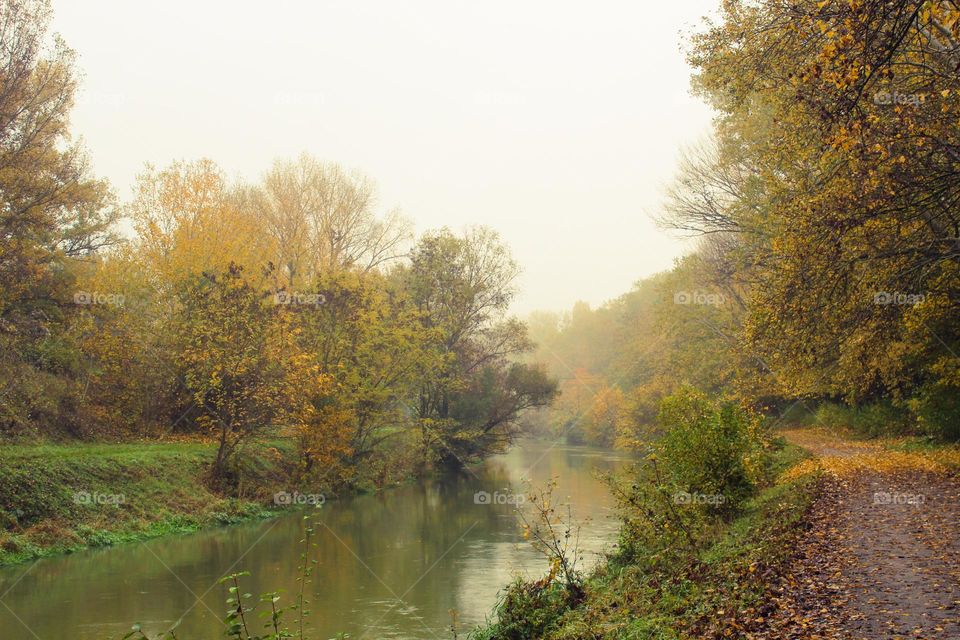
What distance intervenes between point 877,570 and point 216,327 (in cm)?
2108

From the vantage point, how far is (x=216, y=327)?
82.6 feet

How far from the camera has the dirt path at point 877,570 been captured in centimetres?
683

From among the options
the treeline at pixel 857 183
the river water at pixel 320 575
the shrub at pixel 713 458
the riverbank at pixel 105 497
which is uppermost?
the treeline at pixel 857 183

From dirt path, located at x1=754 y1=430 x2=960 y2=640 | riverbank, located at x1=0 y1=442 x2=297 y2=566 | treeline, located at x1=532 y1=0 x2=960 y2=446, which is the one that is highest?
treeline, located at x1=532 y1=0 x2=960 y2=446

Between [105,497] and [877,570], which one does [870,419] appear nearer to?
[877,570]

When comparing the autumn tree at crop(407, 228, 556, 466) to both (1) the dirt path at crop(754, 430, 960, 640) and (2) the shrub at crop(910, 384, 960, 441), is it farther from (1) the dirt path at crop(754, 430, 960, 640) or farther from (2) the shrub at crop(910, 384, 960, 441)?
(1) the dirt path at crop(754, 430, 960, 640)

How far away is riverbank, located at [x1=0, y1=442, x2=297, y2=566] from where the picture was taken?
17.7 metres

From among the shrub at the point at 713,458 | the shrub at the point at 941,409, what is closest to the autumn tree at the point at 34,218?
Result: the shrub at the point at 713,458

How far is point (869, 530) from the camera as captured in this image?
35.6 ft

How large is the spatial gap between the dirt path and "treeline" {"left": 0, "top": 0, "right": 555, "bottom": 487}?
1834 centimetres

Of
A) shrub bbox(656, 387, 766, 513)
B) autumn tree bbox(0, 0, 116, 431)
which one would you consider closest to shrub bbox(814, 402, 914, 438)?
shrub bbox(656, 387, 766, 513)

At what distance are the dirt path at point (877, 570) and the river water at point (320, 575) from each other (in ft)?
15.3

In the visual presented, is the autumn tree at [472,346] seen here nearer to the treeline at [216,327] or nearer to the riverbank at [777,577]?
the treeline at [216,327]

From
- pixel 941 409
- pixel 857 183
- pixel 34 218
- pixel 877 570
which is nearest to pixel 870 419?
pixel 941 409
